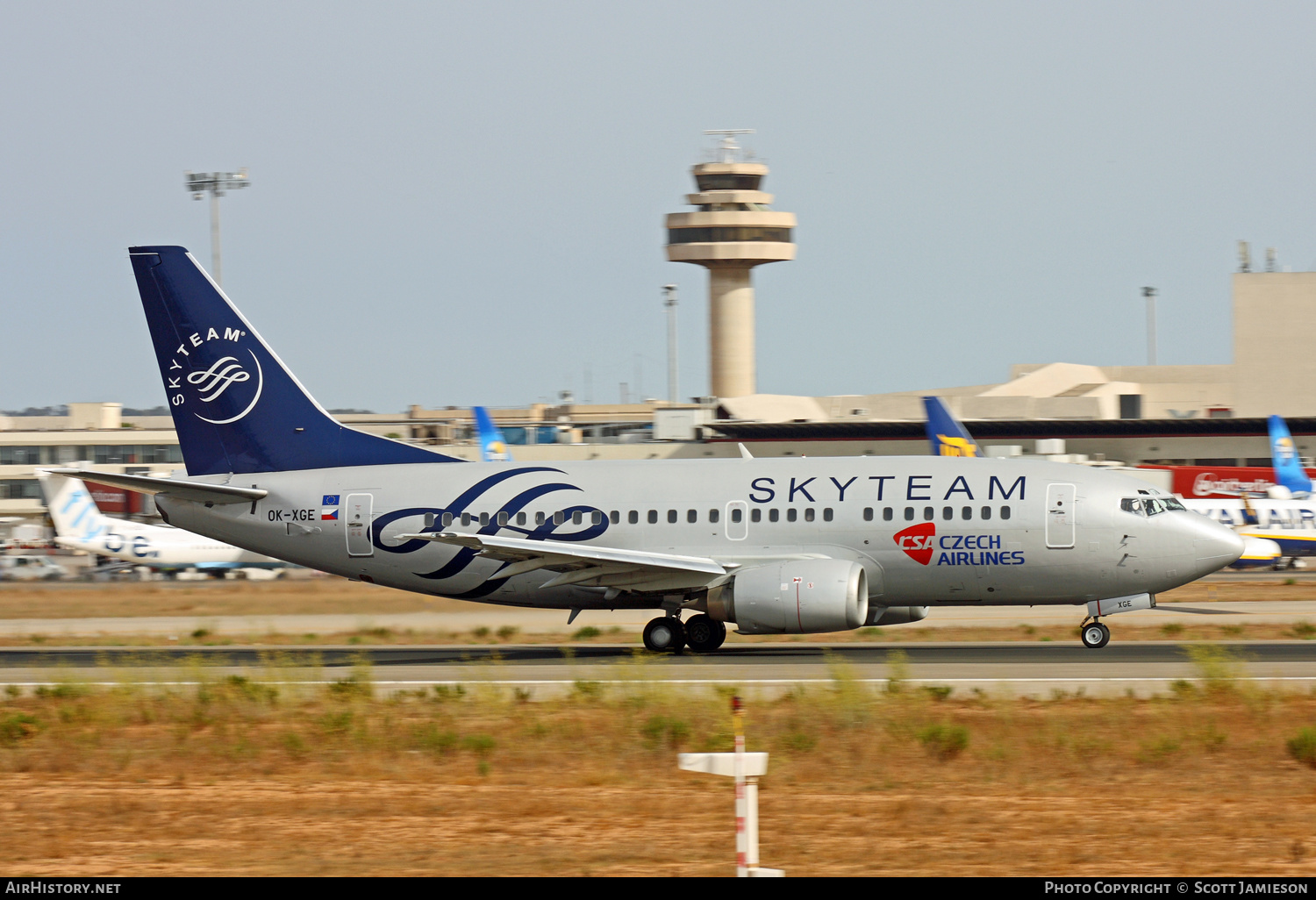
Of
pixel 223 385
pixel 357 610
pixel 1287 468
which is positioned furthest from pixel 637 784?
pixel 1287 468

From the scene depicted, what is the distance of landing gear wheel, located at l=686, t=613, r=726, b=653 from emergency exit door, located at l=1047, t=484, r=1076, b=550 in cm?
Result: 628

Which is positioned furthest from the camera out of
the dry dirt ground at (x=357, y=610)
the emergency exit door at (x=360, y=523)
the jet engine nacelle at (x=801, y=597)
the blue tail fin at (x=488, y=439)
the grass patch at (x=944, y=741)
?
the blue tail fin at (x=488, y=439)

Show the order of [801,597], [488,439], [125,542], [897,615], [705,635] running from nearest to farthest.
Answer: [801,597]
[705,635]
[897,615]
[488,439]
[125,542]

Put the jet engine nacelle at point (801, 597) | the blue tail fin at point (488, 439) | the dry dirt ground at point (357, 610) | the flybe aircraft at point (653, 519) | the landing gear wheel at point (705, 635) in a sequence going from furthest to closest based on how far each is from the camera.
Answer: the blue tail fin at point (488, 439) → the dry dirt ground at point (357, 610) → the landing gear wheel at point (705, 635) → the flybe aircraft at point (653, 519) → the jet engine nacelle at point (801, 597)

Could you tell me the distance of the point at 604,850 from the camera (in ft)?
38.3

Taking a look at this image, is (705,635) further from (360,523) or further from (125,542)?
(125,542)

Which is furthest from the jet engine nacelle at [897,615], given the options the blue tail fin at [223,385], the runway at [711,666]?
the blue tail fin at [223,385]

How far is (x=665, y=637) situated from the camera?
1069 inches

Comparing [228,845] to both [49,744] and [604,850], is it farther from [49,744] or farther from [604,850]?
[49,744]

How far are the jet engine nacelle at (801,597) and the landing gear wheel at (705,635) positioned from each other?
3.93 ft

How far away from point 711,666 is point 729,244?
337 ft

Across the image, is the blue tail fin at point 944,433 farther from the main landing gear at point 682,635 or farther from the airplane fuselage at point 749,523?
the main landing gear at point 682,635

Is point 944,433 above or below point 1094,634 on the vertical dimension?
above

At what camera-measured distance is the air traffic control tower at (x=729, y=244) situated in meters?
123
